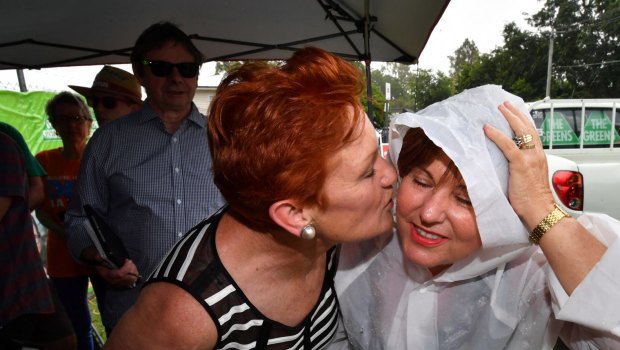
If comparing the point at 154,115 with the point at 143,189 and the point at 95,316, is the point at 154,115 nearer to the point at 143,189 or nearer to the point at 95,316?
the point at 143,189

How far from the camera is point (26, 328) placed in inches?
84.7

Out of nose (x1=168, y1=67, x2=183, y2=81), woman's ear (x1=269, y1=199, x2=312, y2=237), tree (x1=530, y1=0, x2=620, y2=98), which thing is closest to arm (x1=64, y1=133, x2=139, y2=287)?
nose (x1=168, y1=67, x2=183, y2=81)

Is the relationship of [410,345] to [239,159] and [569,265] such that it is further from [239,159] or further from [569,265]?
[239,159]

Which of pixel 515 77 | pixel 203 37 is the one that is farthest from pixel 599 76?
pixel 203 37

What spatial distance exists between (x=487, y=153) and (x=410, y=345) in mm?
682

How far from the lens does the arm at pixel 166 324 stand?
1126mm

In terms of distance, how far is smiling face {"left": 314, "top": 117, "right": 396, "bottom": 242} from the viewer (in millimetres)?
1189

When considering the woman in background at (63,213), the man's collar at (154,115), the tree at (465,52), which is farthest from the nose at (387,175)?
the tree at (465,52)

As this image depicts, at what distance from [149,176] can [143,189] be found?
7 centimetres

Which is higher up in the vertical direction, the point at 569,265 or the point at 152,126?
the point at 152,126

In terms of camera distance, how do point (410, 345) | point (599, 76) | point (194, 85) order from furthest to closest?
point (599, 76), point (194, 85), point (410, 345)

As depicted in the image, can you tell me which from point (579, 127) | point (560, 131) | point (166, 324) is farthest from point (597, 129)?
point (166, 324)

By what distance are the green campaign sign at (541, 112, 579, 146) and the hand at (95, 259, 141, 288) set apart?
6.97m

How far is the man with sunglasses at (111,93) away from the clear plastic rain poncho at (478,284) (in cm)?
226
